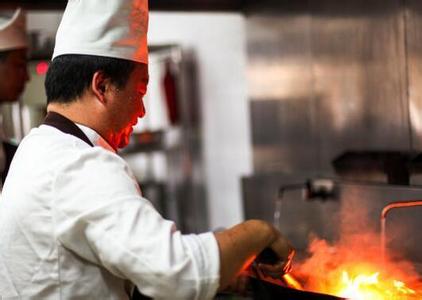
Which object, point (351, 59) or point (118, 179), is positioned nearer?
point (118, 179)

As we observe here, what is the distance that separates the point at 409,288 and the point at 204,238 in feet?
2.62

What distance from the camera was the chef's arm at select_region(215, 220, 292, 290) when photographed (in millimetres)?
1177

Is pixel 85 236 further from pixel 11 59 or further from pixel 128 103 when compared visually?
pixel 11 59

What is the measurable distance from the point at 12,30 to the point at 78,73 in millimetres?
1655

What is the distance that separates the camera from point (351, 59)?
2611mm

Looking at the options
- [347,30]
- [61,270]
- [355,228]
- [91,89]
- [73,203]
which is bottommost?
[355,228]

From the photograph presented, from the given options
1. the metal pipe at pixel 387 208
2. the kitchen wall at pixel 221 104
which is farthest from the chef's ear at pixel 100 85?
the kitchen wall at pixel 221 104

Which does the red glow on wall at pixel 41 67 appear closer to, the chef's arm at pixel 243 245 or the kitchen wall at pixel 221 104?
the kitchen wall at pixel 221 104

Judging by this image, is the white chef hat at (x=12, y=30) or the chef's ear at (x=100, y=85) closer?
the chef's ear at (x=100, y=85)

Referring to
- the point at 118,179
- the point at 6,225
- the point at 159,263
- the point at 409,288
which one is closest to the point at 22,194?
the point at 6,225

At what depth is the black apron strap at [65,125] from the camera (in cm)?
131

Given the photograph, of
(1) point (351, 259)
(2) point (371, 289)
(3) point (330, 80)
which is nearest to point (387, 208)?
Answer: (1) point (351, 259)

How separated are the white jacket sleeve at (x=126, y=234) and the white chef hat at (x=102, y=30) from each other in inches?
10.5

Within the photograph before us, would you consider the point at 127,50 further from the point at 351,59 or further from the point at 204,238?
the point at 351,59
